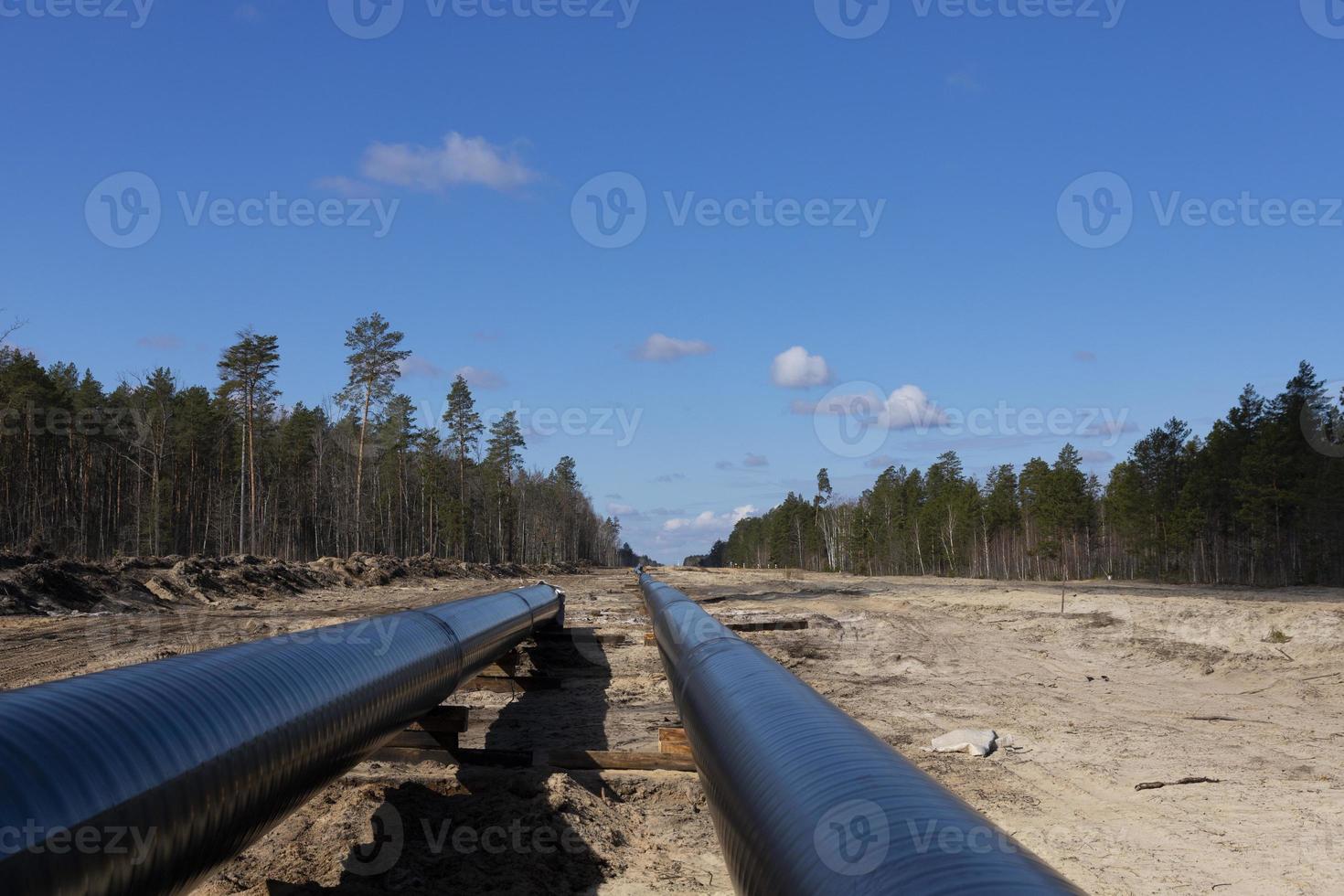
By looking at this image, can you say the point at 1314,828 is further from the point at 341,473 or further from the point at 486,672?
the point at 341,473

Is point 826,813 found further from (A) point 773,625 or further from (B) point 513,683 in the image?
(A) point 773,625

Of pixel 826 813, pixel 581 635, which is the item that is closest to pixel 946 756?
pixel 826 813

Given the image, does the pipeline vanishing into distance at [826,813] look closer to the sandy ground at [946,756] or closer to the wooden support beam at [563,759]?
the sandy ground at [946,756]

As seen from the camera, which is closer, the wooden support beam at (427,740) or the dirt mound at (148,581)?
the wooden support beam at (427,740)

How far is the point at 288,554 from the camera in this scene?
58.2 metres

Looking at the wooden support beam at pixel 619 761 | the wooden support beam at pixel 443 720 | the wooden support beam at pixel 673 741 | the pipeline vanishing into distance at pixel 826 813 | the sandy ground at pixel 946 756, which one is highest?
the pipeline vanishing into distance at pixel 826 813

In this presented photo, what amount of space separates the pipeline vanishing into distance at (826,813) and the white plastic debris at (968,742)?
4323 millimetres

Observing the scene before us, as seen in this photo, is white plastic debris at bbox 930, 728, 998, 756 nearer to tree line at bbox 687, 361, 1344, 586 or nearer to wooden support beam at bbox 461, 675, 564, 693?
wooden support beam at bbox 461, 675, 564, 693

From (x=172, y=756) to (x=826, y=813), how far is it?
2.11m

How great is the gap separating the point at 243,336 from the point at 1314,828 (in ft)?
135

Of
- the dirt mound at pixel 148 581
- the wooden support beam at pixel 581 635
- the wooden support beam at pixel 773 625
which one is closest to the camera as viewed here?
the wooden support beam at pixel 581 635

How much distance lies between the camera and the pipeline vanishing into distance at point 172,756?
2281mm

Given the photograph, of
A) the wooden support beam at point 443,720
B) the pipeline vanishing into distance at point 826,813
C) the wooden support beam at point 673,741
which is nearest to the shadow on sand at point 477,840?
the wooden support beam at point 443,720

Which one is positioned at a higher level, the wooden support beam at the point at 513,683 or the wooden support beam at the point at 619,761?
the wooden support beam at the point at 619,761
